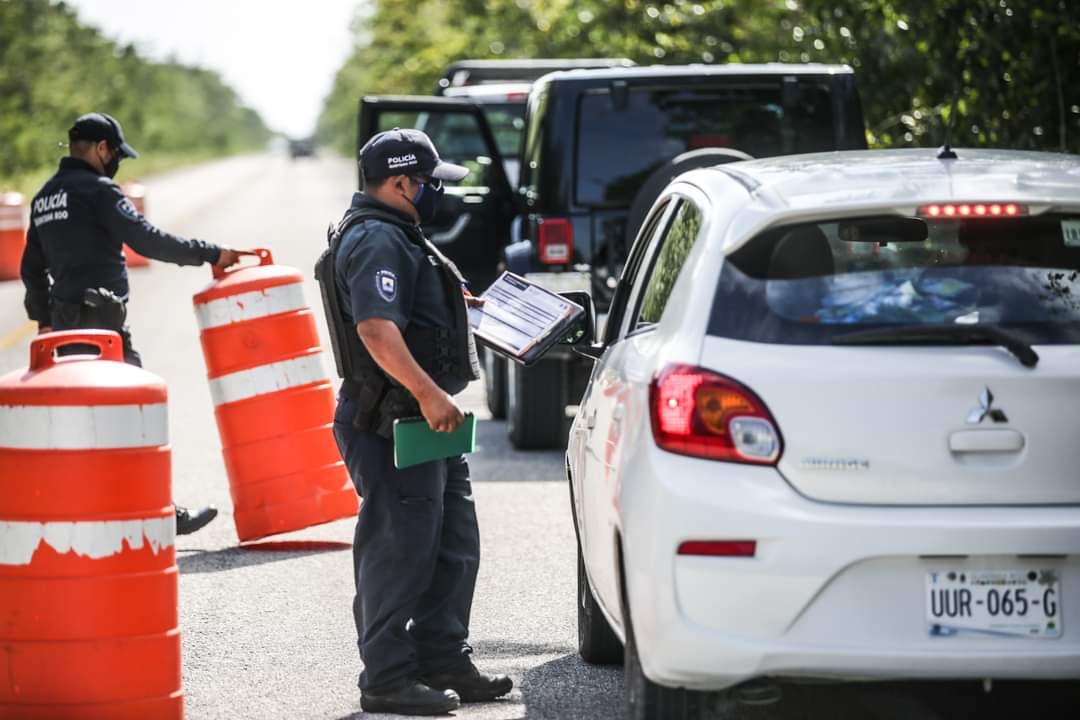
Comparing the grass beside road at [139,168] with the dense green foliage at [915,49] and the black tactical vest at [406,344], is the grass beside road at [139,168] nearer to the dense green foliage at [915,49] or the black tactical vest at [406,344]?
the black tactical vest at [406,344]

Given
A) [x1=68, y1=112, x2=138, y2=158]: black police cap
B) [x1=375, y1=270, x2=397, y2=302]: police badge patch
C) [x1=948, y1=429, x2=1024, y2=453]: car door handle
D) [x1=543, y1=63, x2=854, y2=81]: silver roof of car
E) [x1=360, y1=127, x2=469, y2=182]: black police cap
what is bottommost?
[x1=948, y1=429, x2=1024, y2=453]: car door handle

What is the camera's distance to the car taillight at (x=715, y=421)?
4531mm

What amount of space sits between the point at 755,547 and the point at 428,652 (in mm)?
1904

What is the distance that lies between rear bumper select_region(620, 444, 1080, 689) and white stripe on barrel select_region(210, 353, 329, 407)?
4.47 m

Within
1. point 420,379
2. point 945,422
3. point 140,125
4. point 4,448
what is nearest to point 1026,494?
point 945,422

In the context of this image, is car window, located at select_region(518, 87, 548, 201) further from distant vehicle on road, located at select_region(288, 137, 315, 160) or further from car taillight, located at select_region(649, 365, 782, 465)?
distant vehicle on road, located at select_region(288, 137, 315, 160)

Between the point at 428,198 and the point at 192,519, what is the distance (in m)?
3.81

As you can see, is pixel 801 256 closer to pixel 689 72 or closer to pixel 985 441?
pixel 985 441

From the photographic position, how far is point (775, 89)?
11.0 meters

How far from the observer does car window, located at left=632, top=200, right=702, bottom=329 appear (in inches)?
205

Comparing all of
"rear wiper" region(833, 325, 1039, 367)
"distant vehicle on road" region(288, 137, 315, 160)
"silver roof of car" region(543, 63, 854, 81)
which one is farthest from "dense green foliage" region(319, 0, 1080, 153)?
"distant vehicle on road" region(288, 137, 315, 160)

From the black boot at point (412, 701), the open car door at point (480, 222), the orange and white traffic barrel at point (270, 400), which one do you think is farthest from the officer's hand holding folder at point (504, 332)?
the open car door at point (480, 222)

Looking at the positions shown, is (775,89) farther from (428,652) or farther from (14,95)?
(14,95)

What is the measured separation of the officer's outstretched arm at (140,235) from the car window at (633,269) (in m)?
3.11
